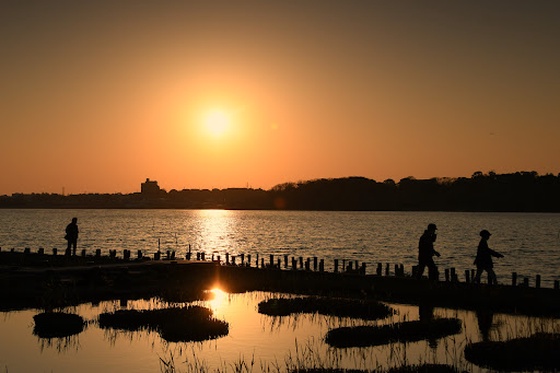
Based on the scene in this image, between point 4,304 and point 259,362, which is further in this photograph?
point 4,304

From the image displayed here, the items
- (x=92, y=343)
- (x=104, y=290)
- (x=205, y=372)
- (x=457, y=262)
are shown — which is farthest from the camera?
(x=457, y=262)

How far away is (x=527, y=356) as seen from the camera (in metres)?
17.5

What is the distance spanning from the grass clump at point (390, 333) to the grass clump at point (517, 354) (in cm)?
271

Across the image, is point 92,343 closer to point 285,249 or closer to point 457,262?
point 457,262

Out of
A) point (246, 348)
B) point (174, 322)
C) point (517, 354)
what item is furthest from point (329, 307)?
point (517, 354)

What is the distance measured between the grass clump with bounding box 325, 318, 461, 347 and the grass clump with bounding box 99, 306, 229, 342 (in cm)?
401

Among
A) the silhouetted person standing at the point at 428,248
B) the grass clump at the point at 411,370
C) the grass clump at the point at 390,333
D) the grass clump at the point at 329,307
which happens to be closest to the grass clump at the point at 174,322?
the grass clump at the point at 329,307

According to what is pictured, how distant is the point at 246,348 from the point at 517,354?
7.74 meters

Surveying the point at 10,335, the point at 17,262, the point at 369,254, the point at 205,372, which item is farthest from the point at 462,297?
the point at 369,254

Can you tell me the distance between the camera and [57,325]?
22.3 m

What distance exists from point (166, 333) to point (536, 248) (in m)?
90.7

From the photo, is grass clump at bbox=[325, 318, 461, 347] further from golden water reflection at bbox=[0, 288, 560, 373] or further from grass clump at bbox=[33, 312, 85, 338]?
grass clump at bbox=[33, 312, 85, 338]

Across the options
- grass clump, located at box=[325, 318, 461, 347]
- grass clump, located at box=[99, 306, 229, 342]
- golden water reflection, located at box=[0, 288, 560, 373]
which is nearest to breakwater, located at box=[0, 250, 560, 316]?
golden water reflection, located at box=[0, 288, 560, 373]

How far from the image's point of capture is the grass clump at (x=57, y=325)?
21766mm
